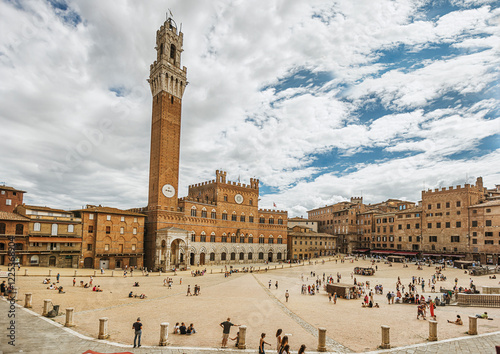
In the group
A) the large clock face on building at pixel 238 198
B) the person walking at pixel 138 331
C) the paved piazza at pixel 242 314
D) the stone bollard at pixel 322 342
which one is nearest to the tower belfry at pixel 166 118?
the large clock face on building at pixel 238 198

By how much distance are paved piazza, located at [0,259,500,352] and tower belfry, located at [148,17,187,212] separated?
22651 millimetres

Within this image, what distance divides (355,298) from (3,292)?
3273 cm

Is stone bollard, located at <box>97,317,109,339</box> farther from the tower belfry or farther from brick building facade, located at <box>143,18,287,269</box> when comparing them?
the tower belfry

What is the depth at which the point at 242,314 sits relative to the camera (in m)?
23.2

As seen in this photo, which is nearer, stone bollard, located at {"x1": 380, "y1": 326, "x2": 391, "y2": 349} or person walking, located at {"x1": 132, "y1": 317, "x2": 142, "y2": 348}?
person walking, located at {"x1": 132, "y1": 317, "x2": 142, "y2": 348}

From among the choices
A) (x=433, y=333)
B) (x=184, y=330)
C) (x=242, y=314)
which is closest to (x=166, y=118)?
(x=242, y=314)

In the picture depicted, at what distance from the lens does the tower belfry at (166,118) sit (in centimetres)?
5878

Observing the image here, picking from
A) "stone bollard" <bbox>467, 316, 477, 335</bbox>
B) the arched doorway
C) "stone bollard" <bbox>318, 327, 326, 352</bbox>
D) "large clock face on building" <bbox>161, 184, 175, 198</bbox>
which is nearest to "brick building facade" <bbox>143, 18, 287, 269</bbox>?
"large clock face on building" <bbox>161, 184, 175, 198</bbox>

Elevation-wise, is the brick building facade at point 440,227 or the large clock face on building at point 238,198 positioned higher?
the large clock face on building at point 238,198

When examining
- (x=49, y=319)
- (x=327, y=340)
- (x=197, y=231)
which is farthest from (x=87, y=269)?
(x=327, y=340)

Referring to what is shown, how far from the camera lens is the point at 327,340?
17.5 metres

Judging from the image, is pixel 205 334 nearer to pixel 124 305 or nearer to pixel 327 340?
pixel 327 340

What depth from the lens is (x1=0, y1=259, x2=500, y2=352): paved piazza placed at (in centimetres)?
1759

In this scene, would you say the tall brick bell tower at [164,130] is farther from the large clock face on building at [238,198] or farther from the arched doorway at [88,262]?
the large clock face on building at [238,198]
